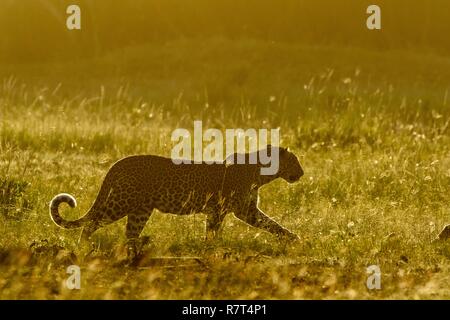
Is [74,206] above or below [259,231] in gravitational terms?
above

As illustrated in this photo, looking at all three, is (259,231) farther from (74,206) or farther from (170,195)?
(74,206)

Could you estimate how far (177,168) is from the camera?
26.7 ft

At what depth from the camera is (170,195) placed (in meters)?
8.02

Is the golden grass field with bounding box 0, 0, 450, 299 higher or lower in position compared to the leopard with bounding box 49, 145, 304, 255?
lower

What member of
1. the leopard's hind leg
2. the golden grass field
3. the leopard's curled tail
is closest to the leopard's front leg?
the golden grass field

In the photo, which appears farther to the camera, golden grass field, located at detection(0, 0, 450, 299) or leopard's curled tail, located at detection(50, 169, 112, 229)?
leopard's curled tail, located at detection(50, 169, 112, 229)

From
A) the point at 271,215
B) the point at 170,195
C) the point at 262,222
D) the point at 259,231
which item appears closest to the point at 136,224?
the point at 170,195

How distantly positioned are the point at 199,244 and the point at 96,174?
11.3 feet

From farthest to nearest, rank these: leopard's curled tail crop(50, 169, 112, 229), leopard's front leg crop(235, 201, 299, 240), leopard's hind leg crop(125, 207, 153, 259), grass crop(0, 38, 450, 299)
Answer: leopard's front leg crop(235, 201, 299, 240)
leopard's curled tail crop(50, 169, 112, 229)
leopard's hind leg crop(125, 207, 153, 259)
grass crop(0, 38, 450, 299)

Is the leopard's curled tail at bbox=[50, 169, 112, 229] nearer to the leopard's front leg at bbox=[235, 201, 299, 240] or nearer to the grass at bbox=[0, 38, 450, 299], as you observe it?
the grass at bbox=[0, 38, 450, 299]

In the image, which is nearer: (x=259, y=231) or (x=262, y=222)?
(x=262, y=222)

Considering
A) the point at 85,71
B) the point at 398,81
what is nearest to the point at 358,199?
the point at 398,81

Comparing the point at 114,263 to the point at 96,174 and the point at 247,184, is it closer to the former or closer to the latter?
the point at 247,184

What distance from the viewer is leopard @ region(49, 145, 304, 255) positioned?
786cm
